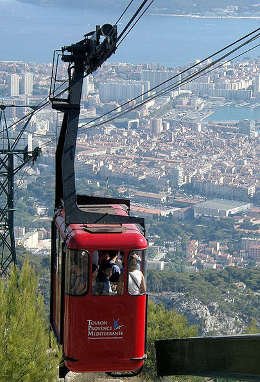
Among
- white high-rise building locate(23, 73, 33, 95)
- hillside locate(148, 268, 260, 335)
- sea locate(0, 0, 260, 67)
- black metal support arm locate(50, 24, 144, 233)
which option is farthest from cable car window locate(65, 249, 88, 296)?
sea locate(0, 0, 260, 67)

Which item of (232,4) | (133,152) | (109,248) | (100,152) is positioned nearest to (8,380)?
(109,248)

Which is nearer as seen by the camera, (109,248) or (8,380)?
(109,248)

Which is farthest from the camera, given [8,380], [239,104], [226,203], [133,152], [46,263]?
[239,104]

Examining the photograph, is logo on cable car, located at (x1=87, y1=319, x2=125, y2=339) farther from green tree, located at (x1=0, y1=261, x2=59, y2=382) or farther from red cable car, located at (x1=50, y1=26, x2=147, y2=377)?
green tree, located at (x1=0, y1=261, x2=59, y2=382)

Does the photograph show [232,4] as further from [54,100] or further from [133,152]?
[54,100]

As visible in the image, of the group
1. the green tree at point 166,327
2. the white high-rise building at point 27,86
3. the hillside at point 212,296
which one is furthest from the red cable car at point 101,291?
the white high-rise building at point 27,86

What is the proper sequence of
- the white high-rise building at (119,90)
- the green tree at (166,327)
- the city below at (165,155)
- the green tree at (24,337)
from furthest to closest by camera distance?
the white high-rise building at (119,90) < the city below at (165,155) < the green tree at (166,327) < the green tree at (24,337)

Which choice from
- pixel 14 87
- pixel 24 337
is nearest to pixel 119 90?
pixel 14 87

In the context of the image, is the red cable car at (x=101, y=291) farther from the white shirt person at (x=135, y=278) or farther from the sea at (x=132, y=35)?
the sea at (x=132, y=35)
